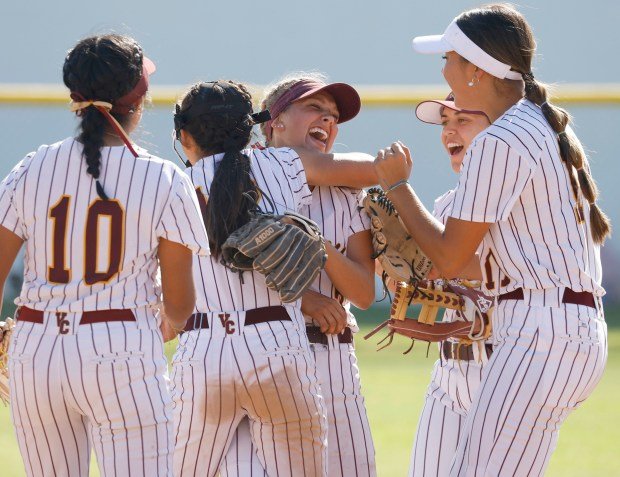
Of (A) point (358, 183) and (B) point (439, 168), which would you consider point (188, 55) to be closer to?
(B) point (439, 168)

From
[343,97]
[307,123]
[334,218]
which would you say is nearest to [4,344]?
[334,218]

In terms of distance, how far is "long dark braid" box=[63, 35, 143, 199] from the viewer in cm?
281

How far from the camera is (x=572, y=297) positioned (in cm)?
289

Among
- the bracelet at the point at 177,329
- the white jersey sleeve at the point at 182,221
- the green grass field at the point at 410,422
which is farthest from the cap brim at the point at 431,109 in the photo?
the green grass field at the point at 410,422

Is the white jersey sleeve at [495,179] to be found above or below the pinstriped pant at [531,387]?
above

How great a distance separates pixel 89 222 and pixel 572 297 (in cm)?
122

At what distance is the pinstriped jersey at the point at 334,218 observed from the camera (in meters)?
3.50

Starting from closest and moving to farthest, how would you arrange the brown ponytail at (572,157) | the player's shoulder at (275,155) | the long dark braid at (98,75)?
the long dark braid at (98,75), the brown ponytail at (572,157), the player's shoulder at (275,155)

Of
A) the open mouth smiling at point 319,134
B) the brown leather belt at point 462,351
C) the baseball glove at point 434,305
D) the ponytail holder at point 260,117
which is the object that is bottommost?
the brown leather belt at point 462,351

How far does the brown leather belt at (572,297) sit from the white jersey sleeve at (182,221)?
0.79 meters

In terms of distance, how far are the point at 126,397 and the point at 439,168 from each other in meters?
8.38

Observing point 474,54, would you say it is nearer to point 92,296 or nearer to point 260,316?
point 260,316

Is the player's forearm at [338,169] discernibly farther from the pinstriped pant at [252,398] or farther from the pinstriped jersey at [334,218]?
the pinstriped pant at [252,398]

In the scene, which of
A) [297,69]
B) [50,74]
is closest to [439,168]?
[297,69]
